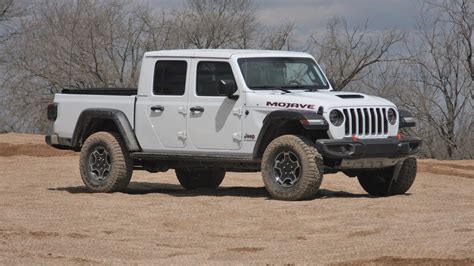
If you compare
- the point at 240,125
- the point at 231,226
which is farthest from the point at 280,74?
the point at 231,226

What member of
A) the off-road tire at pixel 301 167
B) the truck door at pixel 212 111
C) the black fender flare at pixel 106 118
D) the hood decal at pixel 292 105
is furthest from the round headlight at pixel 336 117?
the black fender flare at pixel 106 118

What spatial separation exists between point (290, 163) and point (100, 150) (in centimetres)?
304

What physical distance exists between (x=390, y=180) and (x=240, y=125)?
203 centimetres

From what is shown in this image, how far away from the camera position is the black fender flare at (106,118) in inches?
610

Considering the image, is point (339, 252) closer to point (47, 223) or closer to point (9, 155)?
Result: point (47, 223)

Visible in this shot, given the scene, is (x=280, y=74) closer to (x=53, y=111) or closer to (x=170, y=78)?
(x=170, y=78)

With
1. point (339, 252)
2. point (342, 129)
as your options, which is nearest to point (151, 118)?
point (342, 129)

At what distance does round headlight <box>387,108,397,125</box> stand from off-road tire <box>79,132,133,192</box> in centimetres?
350

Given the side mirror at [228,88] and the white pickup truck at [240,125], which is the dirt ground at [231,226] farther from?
the side mirror at [228,88]

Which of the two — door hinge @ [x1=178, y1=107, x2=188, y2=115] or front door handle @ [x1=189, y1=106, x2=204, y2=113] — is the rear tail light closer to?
door hinge @ [x1=178, y1=107, x2=188, y2=115]

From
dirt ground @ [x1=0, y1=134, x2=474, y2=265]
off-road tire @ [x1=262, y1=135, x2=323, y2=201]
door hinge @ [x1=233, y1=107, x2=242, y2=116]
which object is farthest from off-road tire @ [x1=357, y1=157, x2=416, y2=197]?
door hinge @ [x1=233, y1=107, x2=242, y2=116]

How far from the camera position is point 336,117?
13.8 metres

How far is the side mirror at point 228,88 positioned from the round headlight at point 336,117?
132 cm

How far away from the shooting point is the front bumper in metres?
13.7
